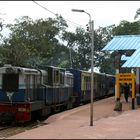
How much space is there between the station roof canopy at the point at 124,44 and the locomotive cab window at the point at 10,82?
15624 mm

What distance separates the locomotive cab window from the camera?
21141 mm

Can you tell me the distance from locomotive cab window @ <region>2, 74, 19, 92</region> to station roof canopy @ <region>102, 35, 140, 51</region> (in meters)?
15.6

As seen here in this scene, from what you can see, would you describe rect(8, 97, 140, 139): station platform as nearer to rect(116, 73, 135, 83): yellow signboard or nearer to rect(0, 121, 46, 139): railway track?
rect(0, 121, 46, 139): railway track

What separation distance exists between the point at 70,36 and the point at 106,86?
122 ft

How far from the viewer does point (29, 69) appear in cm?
2200

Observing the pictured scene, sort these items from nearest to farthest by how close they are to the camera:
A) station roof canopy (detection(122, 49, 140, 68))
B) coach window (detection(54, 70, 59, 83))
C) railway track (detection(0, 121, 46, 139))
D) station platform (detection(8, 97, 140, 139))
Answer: station platform (detection(8, 97, 140, 139)), railway track (detection(0, 121, 46, 139)), coach window (detection(54, 70, 59, 83)), station roof canopy (detection(122, 49, 140, 68))

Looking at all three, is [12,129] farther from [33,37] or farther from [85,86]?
[33,37]

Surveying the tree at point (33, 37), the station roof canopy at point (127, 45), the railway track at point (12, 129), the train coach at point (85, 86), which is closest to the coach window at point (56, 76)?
the railway track at point (12, 129)

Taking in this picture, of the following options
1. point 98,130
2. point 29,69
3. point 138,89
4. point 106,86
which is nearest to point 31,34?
point 106,86

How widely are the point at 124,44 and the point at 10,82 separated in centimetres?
1748

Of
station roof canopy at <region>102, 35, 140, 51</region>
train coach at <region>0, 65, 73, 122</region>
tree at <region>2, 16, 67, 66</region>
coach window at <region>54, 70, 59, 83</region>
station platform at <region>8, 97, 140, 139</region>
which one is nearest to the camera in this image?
station platform at <region>8, 97, 140, 139</region>

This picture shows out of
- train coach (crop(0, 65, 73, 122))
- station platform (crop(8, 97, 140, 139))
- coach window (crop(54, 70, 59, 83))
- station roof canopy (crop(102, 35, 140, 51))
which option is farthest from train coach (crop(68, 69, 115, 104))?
train coach (crop(0, 65, 73, 122))

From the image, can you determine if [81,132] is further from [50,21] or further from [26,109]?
[50,21]

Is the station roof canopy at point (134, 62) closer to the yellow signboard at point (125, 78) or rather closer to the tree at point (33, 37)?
the yellow signboard at point (125, 78)
